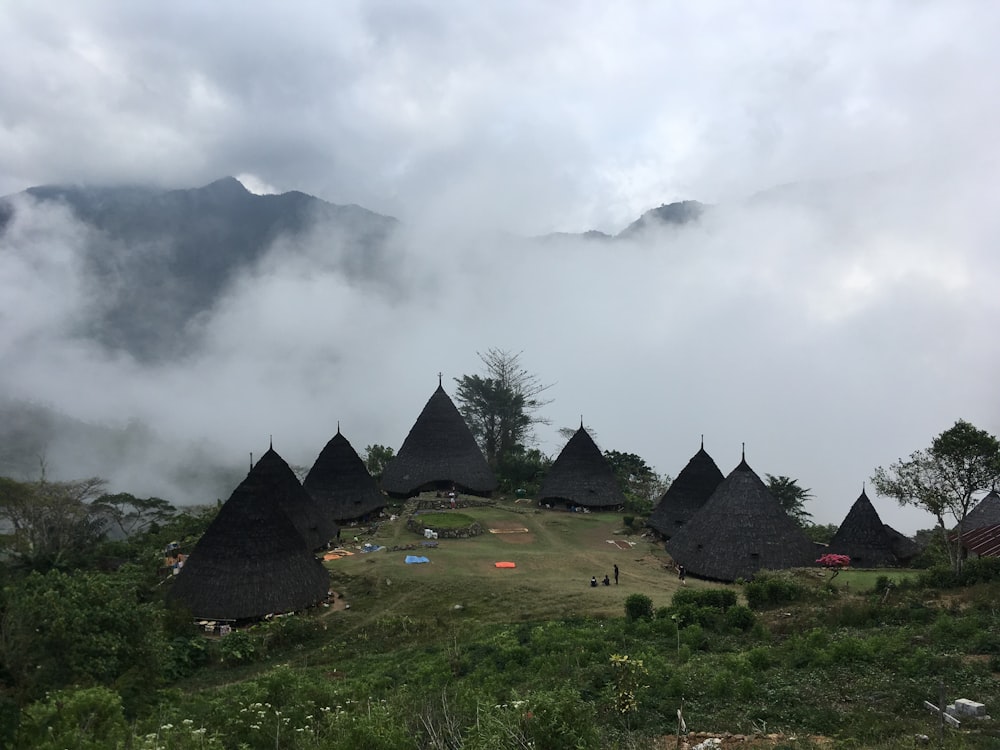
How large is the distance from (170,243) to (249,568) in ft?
427

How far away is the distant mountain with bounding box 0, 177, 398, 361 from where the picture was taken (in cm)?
12056

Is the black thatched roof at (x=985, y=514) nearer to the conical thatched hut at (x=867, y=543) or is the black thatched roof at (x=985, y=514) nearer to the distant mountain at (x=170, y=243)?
the conical thatched hut at (x=867, y=543)

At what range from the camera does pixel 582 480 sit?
135ft

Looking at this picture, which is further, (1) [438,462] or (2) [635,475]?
(2) [635,475]

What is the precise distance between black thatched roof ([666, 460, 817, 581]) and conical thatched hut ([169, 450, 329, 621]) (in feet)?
52.2

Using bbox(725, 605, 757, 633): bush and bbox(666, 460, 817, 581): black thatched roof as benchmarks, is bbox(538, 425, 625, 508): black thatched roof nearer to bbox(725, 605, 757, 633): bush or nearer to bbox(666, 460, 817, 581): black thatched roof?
bbox(666, 460, 817, 581): black thatched roof

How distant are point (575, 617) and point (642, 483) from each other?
103 ft

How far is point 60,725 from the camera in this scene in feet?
26.7

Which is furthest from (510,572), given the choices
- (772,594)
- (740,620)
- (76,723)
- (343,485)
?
(76,723)

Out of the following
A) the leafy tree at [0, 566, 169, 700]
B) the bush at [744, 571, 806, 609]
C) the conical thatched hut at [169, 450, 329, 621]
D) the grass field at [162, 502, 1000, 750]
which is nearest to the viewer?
the grass field at [162, 502, 1000, 750]

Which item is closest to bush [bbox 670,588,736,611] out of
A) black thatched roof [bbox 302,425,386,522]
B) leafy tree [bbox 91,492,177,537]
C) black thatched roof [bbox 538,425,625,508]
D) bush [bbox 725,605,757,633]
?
bush [bbox 725,605,757,633]

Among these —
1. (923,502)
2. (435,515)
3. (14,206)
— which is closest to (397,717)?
(923,502)

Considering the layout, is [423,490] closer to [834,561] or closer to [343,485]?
[343,485]

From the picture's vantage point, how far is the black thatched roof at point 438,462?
42.3 meters
